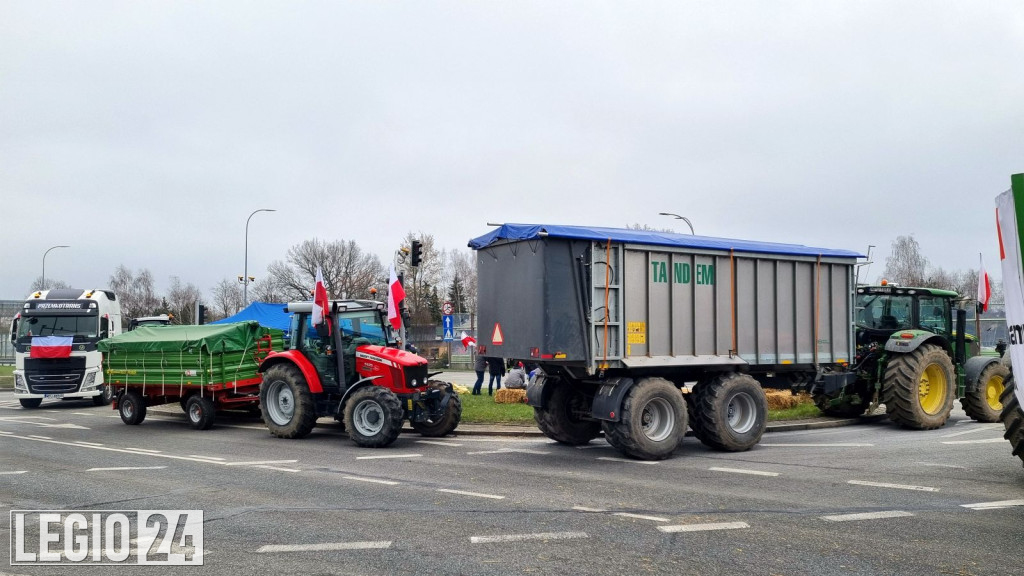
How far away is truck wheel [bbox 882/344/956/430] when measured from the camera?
13.4 meters

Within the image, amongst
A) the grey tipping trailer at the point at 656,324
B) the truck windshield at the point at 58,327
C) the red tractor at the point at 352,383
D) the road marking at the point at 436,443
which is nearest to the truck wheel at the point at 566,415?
the grey tipping trailer at the point at 656,324

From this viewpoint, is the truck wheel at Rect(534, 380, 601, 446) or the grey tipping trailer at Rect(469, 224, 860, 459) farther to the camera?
the truck wheel at Rect(534, 380, 601, 446)

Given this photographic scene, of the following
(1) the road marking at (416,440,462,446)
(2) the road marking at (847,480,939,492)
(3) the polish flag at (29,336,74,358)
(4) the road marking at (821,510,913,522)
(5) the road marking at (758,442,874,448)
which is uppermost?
(3) the polish flag at (29,336,74,358)

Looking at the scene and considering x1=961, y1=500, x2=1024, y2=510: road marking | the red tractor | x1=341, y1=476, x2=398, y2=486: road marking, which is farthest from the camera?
the red tractor

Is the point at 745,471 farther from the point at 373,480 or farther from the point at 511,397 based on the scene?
the point at 511,397

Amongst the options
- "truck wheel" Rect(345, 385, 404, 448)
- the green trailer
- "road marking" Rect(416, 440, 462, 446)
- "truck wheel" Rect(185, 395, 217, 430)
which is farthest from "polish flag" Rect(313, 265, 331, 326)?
"truck wheel" Rect(185, 395, 217, 430)

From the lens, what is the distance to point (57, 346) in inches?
839

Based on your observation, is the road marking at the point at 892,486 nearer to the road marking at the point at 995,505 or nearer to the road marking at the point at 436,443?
the road marking at the point at 995,505

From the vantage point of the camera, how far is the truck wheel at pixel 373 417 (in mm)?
12094

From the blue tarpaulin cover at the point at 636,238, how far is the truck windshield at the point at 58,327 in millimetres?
15120

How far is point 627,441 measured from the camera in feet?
34.9

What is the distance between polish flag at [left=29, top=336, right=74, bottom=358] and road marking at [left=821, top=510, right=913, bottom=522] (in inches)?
815

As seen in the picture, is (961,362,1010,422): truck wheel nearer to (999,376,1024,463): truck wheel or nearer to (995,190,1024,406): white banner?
(999,376,1024,463): truck wheel

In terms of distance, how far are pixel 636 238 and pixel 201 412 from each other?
9.71m
